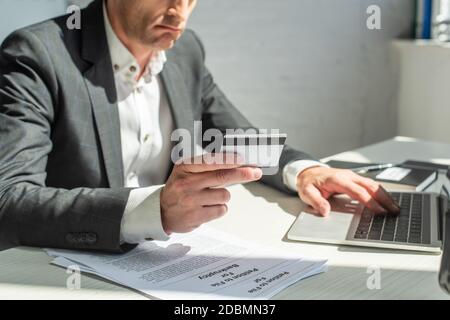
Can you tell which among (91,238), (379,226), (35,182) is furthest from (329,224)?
(35,182)

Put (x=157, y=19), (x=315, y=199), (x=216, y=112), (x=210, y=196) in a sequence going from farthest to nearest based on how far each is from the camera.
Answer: (x=216, y=112) → (x=157, y=19) → (x=315, y=199) → (x=210, y=196)

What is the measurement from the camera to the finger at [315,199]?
1328 mm

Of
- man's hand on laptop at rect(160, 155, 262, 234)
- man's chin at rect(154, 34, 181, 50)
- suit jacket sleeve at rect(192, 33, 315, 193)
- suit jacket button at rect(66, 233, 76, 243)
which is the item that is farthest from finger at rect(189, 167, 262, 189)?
suit jacket sleeve at rect(192, 33, 315, 193)

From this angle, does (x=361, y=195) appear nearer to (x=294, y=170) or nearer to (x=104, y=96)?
(x=294, y=170)

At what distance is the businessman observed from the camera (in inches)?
44.9

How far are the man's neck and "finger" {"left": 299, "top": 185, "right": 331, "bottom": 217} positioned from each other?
550mm

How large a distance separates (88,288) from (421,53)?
264 centimetres

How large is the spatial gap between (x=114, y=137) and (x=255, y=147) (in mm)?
A: 535

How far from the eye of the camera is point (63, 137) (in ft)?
4.82

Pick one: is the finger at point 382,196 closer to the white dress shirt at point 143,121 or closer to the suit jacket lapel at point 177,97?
the white dress shirt at point 143,121

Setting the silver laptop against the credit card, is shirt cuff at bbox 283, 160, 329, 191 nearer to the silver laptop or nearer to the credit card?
the silver laptop

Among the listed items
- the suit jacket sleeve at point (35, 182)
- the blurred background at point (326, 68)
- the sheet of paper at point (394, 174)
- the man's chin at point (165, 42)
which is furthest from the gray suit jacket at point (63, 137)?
the blurred background at point (326, 68)

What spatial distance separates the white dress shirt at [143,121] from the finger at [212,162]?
448 millimetres
